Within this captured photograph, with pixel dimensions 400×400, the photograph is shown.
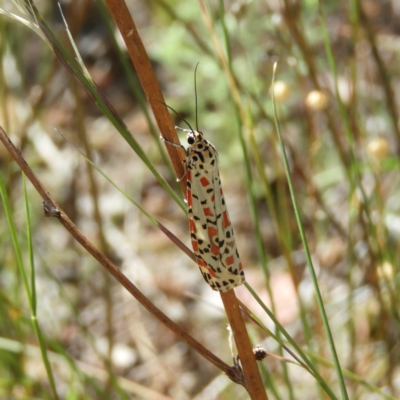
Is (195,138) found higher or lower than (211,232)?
higher

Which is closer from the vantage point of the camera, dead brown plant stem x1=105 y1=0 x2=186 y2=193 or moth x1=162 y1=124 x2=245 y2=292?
dead brown plant stem x1=105 y1=0 x2=186 y2=193

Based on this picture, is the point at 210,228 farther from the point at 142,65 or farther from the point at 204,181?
the point at 142,65

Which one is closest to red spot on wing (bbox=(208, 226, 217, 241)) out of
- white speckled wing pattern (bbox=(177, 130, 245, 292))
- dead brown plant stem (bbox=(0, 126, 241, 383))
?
white speckled wing pattern (bbox=(177, 130, 245, 292))

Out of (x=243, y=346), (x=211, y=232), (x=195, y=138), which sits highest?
(x=195, y=138)

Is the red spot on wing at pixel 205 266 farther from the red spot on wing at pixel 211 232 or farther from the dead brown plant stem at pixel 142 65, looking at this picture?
the dead brown plant stem at pixel 142 65

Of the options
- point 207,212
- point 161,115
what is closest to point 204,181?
point 207,212

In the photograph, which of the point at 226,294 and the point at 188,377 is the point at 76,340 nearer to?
the point at 188,377

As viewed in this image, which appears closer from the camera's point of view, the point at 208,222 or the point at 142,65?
the point at 142,65

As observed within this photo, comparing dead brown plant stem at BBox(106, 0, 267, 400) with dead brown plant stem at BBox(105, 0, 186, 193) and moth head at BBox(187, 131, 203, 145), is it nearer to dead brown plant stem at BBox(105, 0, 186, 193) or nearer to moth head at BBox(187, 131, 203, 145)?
dead brown plant stem at BBox(105, 0, 186, 193)
